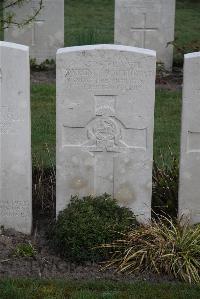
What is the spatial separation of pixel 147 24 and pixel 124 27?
0.39m

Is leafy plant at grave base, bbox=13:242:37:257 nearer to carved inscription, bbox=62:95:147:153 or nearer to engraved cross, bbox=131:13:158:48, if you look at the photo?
carved inscription, bbox=62:95:147:153

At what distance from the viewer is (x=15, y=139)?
243 inches

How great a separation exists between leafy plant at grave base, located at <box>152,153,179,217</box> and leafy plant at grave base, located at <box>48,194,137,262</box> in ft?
1.80

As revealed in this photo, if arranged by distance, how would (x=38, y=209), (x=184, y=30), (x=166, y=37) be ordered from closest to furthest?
(x=38, y=209) < (x=166, y=37) < (x=184, y=30)

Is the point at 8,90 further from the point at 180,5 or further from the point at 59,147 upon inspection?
the point at 180,5

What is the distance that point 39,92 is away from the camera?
1113 cm

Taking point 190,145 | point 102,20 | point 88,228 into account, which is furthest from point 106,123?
point 102,20

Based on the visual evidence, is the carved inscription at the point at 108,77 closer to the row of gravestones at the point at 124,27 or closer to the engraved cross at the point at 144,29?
the row of gravestones at the point at 124,27

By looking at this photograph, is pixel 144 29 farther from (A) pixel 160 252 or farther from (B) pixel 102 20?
(A) pixel 160 252

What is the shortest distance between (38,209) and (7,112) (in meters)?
1.13

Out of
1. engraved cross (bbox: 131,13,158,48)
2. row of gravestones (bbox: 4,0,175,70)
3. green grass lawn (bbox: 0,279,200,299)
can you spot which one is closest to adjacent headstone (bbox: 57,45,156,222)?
green grass lawn (bbox: 0,279,200,299)

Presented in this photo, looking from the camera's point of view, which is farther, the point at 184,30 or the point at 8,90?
the point at 184,30

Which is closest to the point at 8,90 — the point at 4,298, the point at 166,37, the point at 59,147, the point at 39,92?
the point at 59,147

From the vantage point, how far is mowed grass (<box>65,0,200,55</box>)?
15900 millimetres
